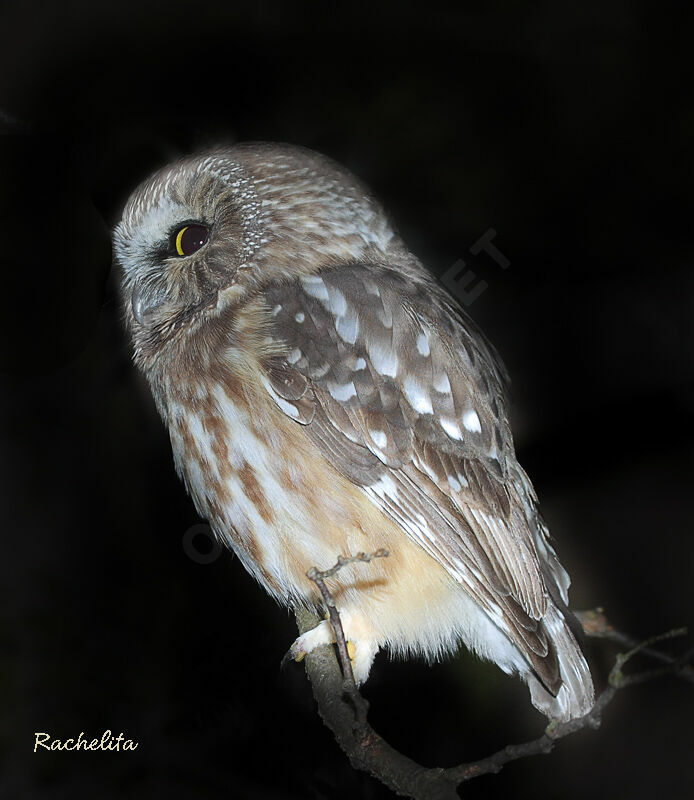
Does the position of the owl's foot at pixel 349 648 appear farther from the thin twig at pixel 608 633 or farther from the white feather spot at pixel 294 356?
the white feather spot at pixel 294 356

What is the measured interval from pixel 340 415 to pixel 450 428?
0.24 meters

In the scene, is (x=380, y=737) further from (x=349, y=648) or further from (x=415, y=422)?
(x=415, y=422)

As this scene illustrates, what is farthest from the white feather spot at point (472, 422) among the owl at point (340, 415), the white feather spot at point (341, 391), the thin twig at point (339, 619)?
the thin twig at point (339, 619)

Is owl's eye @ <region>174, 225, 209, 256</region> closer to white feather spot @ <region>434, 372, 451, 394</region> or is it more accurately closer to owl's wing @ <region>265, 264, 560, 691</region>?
owl's wing @ <region>265, 264, 560, 691</region>

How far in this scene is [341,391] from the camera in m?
1.57

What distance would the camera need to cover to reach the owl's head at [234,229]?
168cm

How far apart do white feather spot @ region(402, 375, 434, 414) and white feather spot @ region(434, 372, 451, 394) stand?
0.10 ft

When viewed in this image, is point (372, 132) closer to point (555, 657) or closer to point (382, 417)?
point (382, 417)

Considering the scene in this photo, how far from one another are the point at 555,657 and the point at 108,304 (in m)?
1.42

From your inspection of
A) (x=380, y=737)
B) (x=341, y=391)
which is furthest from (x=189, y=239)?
(x=380, y=737)

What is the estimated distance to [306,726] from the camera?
199 centimetres

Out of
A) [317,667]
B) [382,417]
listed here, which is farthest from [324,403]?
[317,667]

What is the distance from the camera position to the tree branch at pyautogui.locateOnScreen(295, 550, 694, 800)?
115 cm

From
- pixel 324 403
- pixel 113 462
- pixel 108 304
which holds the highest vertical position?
pixel 108 304
